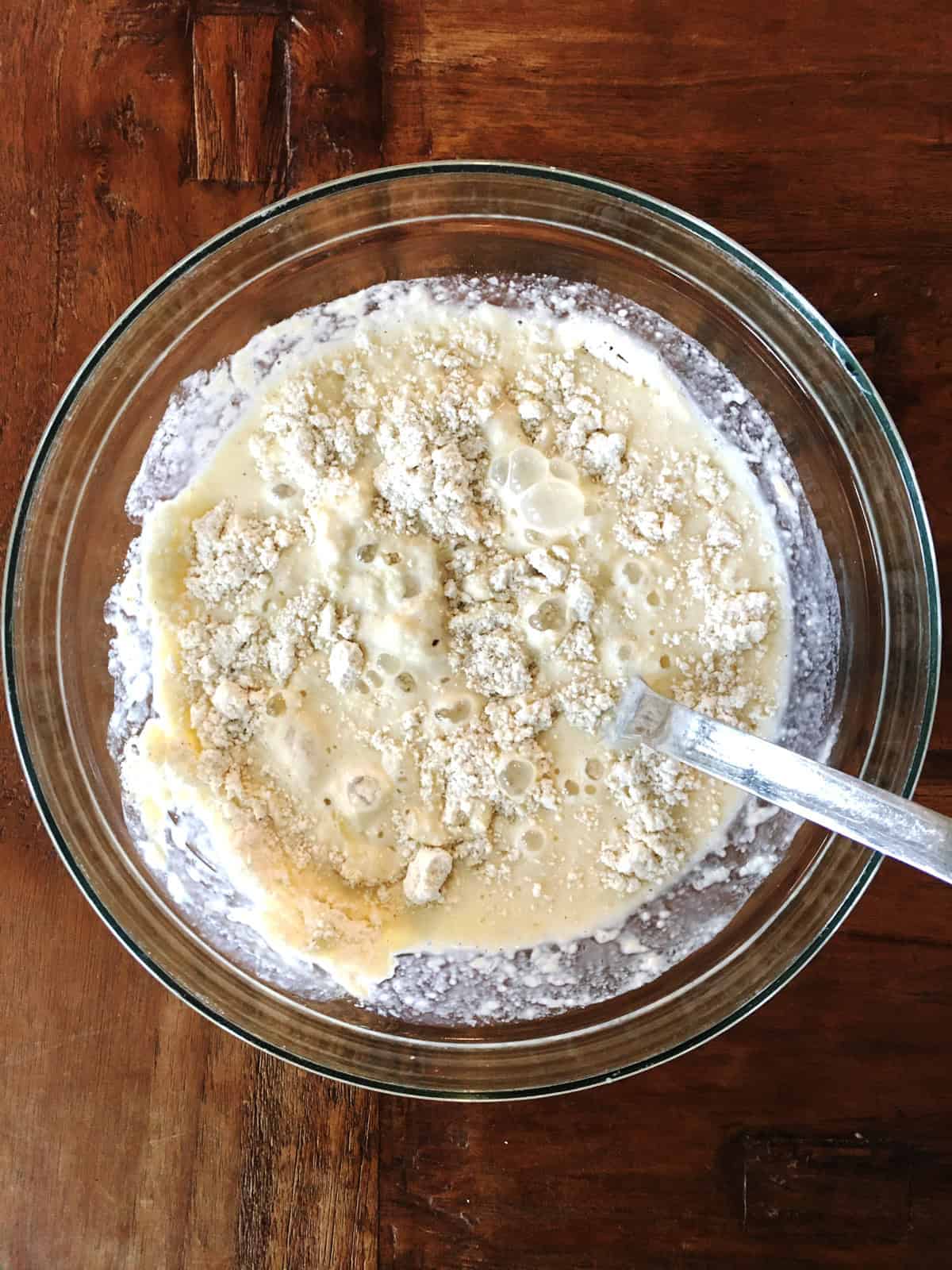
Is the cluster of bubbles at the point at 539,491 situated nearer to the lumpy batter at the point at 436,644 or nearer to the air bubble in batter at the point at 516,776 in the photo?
the lumpy batter at the point at 436,644

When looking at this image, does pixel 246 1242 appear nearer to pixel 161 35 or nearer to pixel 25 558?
pixel 25 558

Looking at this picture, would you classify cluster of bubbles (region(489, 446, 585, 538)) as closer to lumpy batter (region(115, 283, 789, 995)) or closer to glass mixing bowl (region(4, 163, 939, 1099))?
lumpy batter (region(115, 283, 789, 995))

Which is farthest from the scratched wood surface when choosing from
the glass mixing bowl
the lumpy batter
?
the lumpy batter

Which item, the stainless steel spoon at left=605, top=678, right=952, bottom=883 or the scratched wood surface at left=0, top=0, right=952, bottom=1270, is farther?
the scratched wood surface at left=0, top=0, right=952, bottom=1270

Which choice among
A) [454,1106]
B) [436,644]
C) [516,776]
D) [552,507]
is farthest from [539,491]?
[454,1106]

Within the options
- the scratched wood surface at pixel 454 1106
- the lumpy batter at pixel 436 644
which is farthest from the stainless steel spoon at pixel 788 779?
the scratched wood surface at pixel 454 1106

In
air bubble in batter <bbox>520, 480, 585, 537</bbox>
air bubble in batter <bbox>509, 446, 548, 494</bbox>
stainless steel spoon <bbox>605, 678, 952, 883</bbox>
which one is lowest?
stainless steel spoon <bbox>605, 678, 952, 883</bbox>
